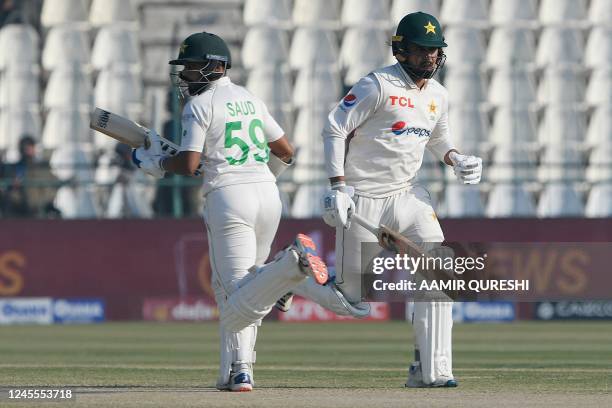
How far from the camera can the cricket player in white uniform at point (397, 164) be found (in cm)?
766

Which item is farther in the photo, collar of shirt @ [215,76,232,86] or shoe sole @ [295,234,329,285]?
collar of shirt @ [215,76,232,86]

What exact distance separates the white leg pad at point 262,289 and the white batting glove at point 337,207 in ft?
1.32

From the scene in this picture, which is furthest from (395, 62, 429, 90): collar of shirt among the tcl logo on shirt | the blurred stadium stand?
the blurred stadium stand

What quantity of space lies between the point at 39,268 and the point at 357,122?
39.0ft

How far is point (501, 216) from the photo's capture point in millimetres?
19188

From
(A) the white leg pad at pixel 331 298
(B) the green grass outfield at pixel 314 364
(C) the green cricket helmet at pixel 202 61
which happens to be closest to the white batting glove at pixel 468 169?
(A) the white leg pad at pixel 331 298

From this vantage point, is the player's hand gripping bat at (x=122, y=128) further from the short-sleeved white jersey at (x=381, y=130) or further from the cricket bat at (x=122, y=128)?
the short-sleeved white jersey at (x=381, y=130)

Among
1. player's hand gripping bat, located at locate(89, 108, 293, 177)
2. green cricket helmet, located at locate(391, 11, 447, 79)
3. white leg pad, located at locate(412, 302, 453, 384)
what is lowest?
white leg pad, located at locate(412, 302, 453, 384)

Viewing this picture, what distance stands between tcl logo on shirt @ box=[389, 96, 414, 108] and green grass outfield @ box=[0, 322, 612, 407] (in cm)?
160

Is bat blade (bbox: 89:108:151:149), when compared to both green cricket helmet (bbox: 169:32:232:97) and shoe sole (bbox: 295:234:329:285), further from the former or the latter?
shoe sole (bbox: 295:234:329:285)

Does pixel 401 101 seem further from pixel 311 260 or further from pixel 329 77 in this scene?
pixel 329 77

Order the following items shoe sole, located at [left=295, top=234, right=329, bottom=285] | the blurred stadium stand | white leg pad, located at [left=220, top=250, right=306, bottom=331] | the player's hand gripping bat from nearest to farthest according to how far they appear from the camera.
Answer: shoe sole, located at [left=295, top=234, right=329, bottom=285]
white leg pad, located at [left=220, top=250, right=306, bottom=331]
the player's hand gripping bat
the blurred stadium stand

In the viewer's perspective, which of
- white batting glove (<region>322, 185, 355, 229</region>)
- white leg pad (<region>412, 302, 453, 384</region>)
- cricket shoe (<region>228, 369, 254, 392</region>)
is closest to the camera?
white batting glove (<region>322, 185, 355, 229</region>)

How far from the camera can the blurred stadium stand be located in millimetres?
19531
